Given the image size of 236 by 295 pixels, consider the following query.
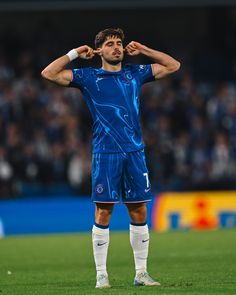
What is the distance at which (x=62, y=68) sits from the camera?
1003 cm

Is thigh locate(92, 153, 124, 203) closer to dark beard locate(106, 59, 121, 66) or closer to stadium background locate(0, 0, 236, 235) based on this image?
dark beard locate(106, 59, 121, 66)

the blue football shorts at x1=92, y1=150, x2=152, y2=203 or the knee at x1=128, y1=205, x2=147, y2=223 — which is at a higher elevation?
the blue football shorts at x1=92, y1=150, x2=152, y2=203

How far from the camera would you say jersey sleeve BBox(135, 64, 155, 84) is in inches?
401

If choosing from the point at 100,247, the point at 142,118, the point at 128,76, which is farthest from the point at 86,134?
the point at 100,247

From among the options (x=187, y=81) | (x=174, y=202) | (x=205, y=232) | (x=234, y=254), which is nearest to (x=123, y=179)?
(x=234, y=254)

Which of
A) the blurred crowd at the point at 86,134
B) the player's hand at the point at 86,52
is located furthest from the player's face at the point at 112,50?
the blurred crowd at the point at 86,134

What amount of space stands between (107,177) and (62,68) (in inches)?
47.4

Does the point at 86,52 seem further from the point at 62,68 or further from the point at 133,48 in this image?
the point at 133,48

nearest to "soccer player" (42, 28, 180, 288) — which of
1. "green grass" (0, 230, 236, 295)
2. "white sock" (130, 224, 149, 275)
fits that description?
"white sock" (130, 224, 149, 275)

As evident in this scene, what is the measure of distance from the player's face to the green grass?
2298mm

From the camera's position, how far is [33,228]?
69.8ft

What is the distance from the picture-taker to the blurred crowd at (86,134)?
2280 centimetres

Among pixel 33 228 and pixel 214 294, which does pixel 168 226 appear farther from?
pixel 214 294

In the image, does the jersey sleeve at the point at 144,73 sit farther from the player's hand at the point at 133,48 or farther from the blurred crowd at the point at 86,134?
the blurred crowd at the point at 86,134
